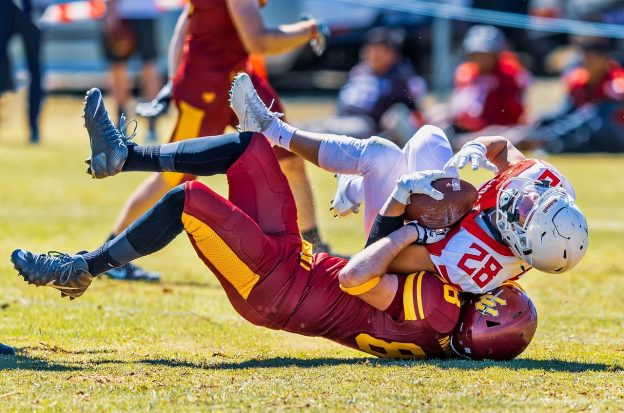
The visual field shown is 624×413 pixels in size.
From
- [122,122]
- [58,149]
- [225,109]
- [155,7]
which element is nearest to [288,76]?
[155,7]

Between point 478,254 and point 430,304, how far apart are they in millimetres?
288

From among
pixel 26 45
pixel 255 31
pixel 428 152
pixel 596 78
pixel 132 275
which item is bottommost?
pixel 132 275

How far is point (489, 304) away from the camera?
5.06 metres

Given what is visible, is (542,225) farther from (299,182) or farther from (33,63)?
(33,63)

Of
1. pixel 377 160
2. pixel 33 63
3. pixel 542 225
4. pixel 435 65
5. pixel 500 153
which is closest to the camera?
pixel 542 225

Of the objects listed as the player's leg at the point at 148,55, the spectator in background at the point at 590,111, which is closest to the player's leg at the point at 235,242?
the spectator in background at the point at 590,111

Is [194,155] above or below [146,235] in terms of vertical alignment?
above

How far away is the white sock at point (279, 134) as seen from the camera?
5.52 metres

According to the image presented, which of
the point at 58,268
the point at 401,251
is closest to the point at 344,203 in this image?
the point at 401,251

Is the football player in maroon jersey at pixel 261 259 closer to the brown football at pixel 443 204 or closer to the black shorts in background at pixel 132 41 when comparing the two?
the brown football at pixel 443 204

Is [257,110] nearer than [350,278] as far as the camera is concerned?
No

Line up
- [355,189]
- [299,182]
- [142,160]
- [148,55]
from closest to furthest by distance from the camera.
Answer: [142,160] → [355,189] → [299,182] → [148,55]

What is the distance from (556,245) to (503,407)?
0.88m

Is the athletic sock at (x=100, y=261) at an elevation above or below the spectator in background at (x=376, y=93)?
below
